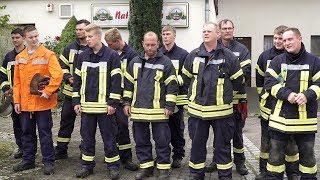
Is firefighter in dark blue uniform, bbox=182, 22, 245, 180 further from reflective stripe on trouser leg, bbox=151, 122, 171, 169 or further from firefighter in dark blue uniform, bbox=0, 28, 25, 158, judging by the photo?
firefighter in dark blue uniform, bbox=0, 28, 25, 158

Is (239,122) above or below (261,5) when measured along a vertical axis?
below

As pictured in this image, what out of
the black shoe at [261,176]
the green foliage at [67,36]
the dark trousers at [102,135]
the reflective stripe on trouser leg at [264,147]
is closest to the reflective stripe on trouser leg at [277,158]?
the black shoe at [261,176]

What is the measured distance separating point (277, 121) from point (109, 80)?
234 centimetres

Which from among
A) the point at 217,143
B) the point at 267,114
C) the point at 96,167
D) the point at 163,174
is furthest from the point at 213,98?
the point at 96,167

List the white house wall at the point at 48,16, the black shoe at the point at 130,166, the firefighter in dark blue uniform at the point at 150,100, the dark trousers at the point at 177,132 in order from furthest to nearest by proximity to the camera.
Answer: the white house wall at the point at 48,16 < the dark trousers at the point at 177,132 < the black shoe at the point at 130,166 < the firefighter in dark blue uniform at the point at 150,100

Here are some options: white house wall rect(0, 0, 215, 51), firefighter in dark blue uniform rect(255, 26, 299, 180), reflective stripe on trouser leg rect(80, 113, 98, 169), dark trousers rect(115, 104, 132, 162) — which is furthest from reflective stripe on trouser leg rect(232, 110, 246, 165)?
white house wall rect(0, 0, 215, 51)

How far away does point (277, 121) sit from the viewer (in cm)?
547

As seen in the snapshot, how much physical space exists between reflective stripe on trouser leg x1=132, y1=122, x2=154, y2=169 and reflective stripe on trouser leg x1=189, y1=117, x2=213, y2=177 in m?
0.66

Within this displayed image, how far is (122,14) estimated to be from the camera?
14.3 metres

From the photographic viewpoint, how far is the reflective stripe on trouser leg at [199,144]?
5.90m

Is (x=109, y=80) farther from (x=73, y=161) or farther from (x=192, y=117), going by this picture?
(x=73, y=161)

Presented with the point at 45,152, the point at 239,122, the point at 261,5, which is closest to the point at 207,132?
the point at 239,122

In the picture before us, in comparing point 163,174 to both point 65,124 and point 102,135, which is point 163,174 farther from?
point 65,124

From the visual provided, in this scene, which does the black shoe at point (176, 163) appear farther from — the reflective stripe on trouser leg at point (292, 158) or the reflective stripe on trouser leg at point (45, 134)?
the reflective stripe on trouser leg at point (45, 134)
